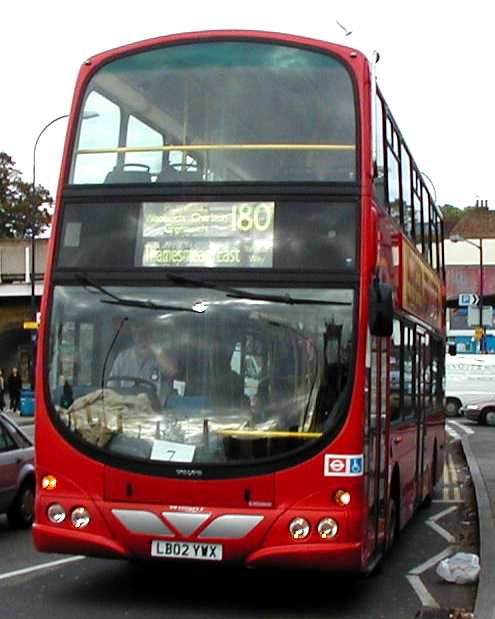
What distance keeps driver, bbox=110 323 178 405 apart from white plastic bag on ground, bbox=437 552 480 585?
3.35 m

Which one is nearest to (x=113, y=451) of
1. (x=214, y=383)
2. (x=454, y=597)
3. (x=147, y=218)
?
(x=214, y=383)

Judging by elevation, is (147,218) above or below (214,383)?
above

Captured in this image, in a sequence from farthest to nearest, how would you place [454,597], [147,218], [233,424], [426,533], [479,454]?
[479,454] → [426,533] → [454,597] → [147,218] → [233,424]

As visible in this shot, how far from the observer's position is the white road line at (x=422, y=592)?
9.55 metres

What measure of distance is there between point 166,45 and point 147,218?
1.51 meters

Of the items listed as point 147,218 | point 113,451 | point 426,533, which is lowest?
point 426,533

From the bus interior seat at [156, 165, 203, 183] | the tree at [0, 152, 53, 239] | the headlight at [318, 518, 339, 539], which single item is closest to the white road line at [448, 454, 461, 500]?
the headlight at [318, 518, 339, 539]

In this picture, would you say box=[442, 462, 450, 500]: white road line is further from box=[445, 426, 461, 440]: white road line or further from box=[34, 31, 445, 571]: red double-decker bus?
box=[34, 31, 445, 571]: red double-decker bus

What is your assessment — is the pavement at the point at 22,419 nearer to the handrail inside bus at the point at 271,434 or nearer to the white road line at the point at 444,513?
the white road line at the point at 444,513

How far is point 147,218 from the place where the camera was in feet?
29.9

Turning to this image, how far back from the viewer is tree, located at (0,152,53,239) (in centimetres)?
8281

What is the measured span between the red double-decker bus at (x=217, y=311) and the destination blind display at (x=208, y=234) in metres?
0.01

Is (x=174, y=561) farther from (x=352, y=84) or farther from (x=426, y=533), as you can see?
(x=426, y=533)

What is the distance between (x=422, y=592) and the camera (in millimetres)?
10031
